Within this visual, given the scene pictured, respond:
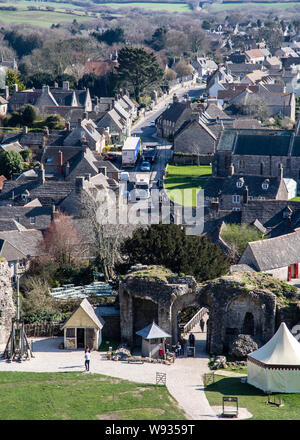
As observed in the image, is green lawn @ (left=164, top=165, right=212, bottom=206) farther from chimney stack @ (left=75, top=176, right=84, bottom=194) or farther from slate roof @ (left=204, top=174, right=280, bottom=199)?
chimney stack @ (left=75, top=176, right=84, bottom=194)

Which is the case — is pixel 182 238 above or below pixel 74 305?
above

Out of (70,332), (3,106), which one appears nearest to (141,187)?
(3,106)

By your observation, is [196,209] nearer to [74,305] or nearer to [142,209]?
[142,209]

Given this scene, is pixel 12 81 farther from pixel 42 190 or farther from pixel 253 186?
pixel 253 186

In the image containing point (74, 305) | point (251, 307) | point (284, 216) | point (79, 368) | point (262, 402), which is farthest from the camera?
point (284, 216)

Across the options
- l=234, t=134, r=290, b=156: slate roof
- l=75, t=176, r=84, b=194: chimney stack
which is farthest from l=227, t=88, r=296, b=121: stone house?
l=75, t=176, r=84, b=194: chimney stack

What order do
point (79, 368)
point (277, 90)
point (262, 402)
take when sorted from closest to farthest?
point (262, 402)
point (79, 368)
point (277, 90)

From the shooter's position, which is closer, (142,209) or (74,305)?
(74,305)
